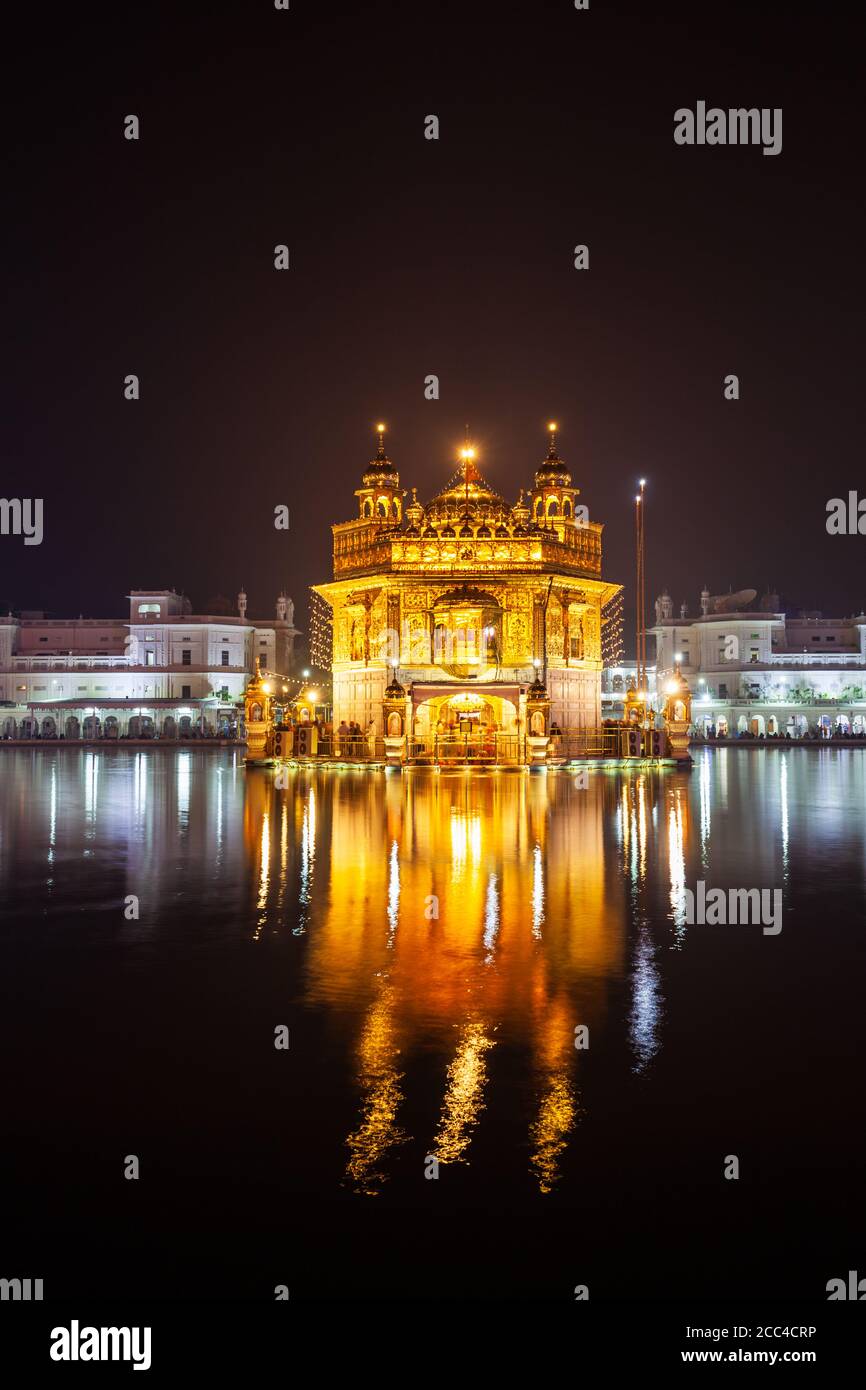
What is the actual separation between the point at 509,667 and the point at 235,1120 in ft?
154

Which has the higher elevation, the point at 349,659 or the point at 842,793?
the point at 349,659

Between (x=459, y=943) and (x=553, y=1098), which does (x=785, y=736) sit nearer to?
(x=459, y=943)

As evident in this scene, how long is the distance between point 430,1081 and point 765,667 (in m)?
93.2

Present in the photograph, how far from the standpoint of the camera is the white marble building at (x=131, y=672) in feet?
A: 298

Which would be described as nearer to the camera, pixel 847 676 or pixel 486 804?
pixel 486 804

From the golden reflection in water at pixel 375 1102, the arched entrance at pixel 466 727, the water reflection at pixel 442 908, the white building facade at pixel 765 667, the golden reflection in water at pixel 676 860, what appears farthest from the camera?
the white building facade at pixel 765 667

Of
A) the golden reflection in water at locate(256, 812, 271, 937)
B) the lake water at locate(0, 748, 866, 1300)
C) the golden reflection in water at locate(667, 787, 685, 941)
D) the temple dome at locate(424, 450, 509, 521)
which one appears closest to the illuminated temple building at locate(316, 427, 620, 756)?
the temple dome at locate(424, 450, 509, 521)

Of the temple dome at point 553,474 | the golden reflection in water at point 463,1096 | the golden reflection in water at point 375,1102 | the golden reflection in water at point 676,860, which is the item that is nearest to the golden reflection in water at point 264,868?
the golden reflection in water at point 375,1102

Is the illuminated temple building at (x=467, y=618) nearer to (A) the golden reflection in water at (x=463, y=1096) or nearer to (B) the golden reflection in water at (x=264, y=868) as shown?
(B) the golden reflection in water at (x=264, y=868)

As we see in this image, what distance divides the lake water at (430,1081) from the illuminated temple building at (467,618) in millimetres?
34278

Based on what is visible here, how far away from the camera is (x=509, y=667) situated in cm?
5334
